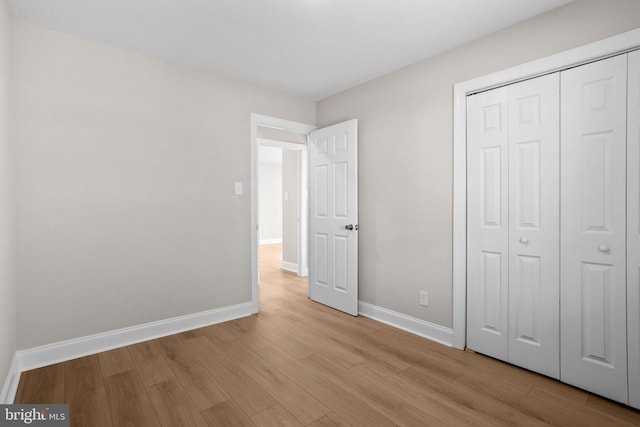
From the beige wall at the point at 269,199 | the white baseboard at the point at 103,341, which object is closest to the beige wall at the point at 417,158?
the white baseboard at the point at 103,341

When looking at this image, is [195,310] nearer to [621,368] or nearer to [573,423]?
[573,423]

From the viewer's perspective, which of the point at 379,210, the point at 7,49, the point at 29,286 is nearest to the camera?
the point at 7,49

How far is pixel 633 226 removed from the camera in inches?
70.9

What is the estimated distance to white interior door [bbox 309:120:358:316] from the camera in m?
3.36

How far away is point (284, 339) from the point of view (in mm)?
2746

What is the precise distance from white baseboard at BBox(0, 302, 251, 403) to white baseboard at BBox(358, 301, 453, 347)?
1.36 m

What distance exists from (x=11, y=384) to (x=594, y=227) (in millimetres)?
3805

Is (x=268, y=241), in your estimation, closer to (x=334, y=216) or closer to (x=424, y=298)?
(x=334, y=216)

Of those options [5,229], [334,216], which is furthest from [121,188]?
[334,216]

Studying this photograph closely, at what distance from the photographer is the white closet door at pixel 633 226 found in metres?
1.78

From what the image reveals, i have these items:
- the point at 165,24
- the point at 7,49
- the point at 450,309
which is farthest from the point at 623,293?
the point at 7,49

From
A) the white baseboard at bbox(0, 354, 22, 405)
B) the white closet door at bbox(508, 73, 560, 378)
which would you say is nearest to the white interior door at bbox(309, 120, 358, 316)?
→ the white closet door at bbox(508, 73, 560, 378)

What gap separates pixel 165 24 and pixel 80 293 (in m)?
2.16

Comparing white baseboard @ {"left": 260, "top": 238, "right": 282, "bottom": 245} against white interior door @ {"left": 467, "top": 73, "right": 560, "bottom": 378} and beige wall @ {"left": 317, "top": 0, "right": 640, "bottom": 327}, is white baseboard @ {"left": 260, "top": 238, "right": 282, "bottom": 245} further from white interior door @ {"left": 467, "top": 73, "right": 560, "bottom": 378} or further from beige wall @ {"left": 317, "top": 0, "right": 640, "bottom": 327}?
white interior door @ {"left": 467, "top": 73, "right": 560, "bottom": 378}
